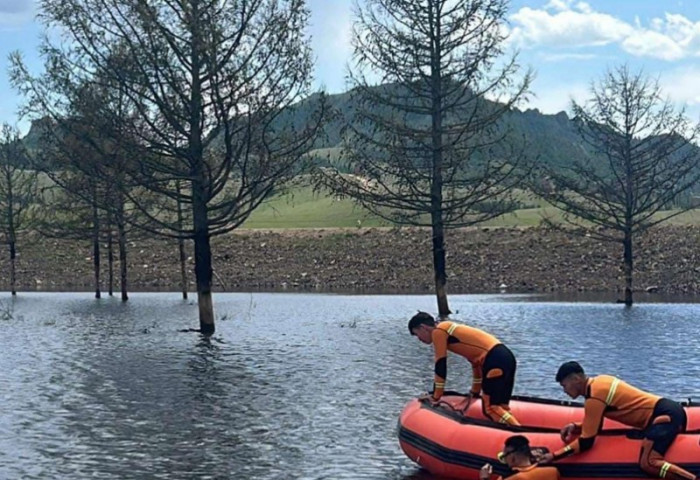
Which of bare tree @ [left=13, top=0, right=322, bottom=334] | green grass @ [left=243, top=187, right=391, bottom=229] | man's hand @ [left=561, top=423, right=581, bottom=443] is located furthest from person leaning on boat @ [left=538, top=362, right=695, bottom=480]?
green grass @ [left=243, top=187, right=391, bottom=229]

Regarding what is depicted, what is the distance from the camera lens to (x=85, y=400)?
1958 cm

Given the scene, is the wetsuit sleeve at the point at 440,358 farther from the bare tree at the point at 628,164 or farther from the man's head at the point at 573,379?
the bare tree at the point at 628,164

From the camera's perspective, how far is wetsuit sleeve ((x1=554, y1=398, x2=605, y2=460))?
11.9m

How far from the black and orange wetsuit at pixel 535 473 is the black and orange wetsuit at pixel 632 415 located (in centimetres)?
23

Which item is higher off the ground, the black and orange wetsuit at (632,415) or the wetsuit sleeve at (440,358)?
the wetsuit sleeve at (440,358)

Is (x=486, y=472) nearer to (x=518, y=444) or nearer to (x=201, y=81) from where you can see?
(x=518, y=444)

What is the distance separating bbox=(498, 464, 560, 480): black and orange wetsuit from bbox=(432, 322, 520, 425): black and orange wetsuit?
2.10 m

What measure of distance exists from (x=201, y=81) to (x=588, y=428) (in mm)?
20288

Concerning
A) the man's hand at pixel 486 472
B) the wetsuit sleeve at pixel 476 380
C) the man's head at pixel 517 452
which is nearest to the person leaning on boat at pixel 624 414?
the man's head at pixel 517 452

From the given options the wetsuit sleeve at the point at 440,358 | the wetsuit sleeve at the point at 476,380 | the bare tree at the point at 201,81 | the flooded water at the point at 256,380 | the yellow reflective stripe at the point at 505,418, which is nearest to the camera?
the yellow reflective stripe at the point at 505,418

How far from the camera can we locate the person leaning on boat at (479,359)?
14.3 meters

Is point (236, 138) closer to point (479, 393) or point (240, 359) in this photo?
point (240, 359)

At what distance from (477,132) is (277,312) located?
39.1ft

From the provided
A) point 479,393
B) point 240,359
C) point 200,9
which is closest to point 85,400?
point 240,359
